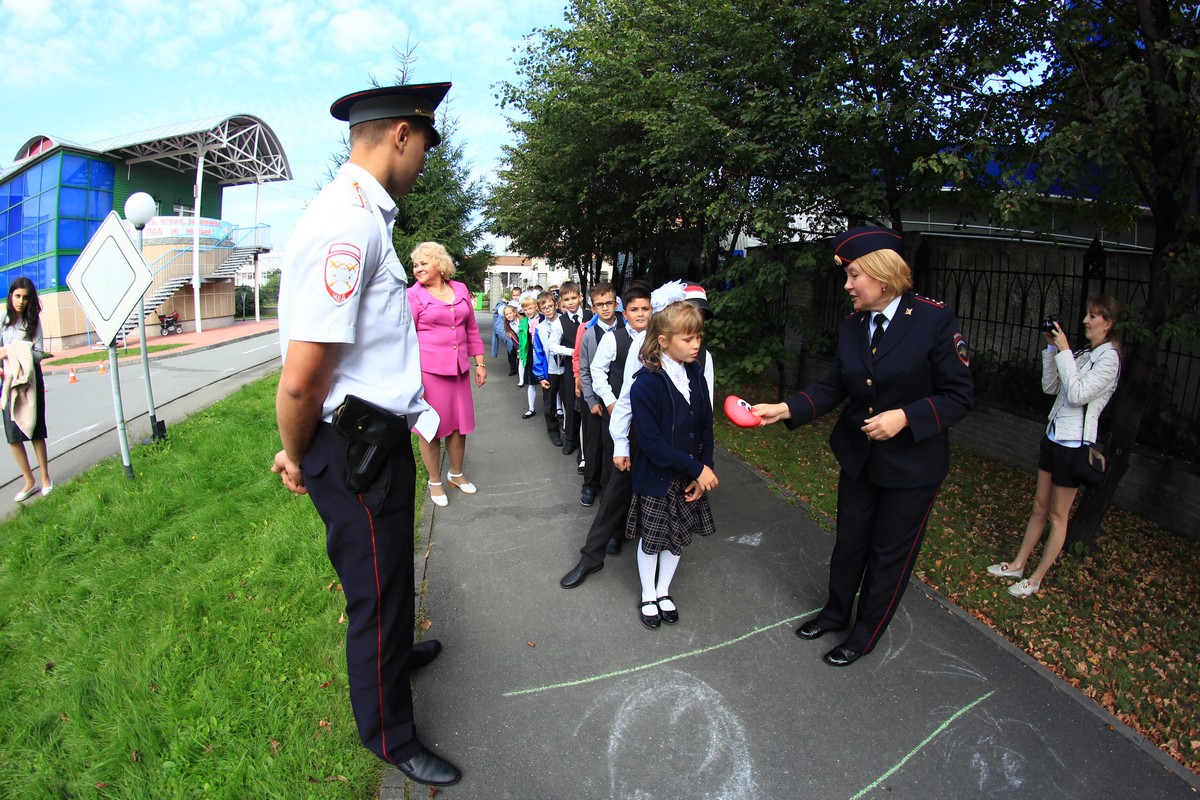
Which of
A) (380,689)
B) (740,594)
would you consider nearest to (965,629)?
(740,594)

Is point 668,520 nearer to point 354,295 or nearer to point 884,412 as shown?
point 884,412

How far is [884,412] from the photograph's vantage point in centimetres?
279

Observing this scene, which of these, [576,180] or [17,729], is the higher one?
[576,180]

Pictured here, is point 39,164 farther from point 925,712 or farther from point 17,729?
point 925,712

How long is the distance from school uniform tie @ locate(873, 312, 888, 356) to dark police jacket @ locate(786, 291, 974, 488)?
0.10ft

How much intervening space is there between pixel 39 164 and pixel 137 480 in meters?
30.8

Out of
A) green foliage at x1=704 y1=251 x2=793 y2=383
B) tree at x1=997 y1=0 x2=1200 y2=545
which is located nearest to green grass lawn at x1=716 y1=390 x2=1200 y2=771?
tree at x1=997 y1=0 x2=1200 y2=545

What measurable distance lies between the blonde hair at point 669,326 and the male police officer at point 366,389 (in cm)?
137

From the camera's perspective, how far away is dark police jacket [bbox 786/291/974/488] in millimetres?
2756

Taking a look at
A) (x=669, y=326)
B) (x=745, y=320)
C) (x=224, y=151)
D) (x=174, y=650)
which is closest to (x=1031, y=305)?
(x=745, y=320)

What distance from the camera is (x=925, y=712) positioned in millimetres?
2883

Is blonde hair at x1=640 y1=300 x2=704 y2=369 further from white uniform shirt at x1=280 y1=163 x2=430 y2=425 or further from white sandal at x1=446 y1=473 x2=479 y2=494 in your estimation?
white sandal at x1=446 y1=473 x2=479 y2=494

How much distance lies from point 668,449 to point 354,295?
5.96ft

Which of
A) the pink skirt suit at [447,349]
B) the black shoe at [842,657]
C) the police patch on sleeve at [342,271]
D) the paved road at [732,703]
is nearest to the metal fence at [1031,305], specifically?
the paved road at [732,703]
